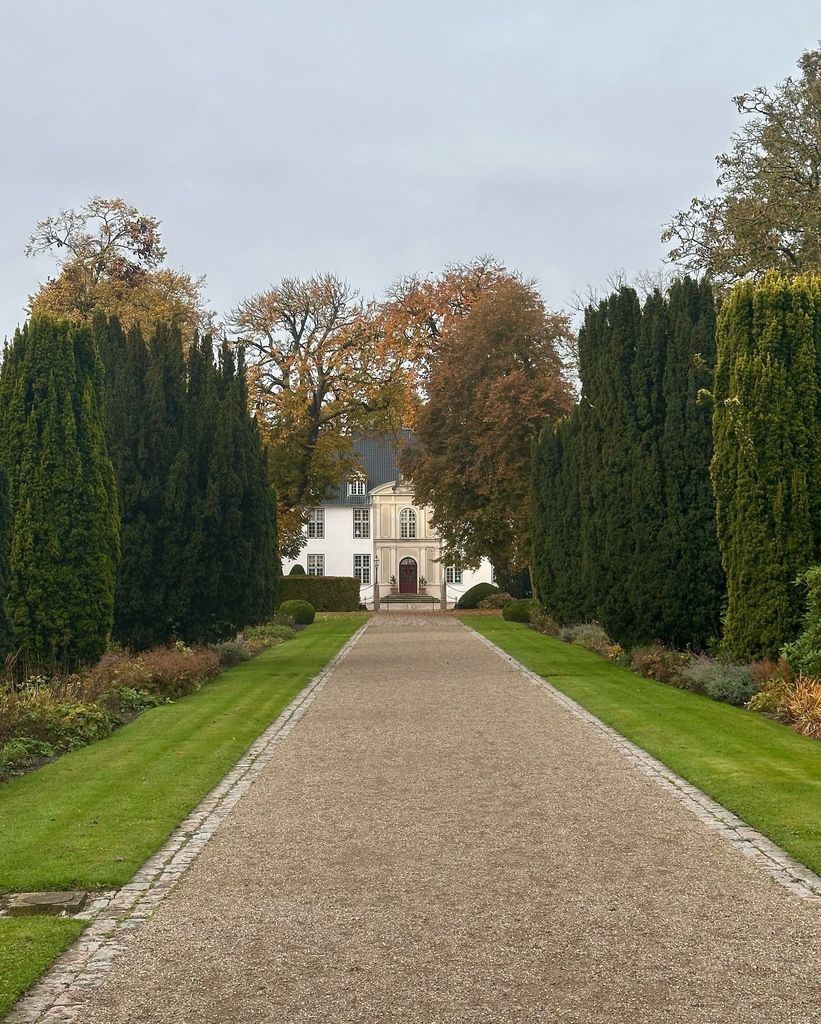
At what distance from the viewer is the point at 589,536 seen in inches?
832

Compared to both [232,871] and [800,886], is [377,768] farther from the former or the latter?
[800,886]

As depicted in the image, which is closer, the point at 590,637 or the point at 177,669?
the point at 177,669

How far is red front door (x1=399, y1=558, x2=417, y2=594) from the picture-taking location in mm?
65438

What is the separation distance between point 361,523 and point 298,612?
29908 millimetres

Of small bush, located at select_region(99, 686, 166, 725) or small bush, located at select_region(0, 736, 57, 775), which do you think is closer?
small bush, located at select_region(0, 736, 57, 775)

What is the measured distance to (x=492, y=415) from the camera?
111 feet

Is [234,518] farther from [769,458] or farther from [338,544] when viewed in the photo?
[338,544]

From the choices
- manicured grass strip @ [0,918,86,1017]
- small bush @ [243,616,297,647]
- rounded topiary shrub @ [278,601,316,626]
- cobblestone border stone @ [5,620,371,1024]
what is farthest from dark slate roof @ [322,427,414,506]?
manicured grass strip @ [0,918,86,1017]

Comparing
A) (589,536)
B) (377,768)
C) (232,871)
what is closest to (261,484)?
(589,536)

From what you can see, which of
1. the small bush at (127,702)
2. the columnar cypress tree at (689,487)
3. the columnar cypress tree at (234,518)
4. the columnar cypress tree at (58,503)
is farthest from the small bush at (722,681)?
the columnar cypress tree at (58,503)

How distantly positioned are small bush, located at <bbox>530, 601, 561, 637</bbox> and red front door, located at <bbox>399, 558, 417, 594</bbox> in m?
29.8

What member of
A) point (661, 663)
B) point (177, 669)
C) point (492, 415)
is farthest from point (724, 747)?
point (492, 415)

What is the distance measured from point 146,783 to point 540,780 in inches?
128

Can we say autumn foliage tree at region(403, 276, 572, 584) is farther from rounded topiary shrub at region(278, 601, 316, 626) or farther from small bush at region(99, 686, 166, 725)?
small bush at region(99, 686, 166, 725)
